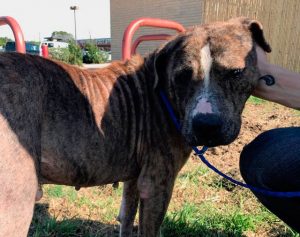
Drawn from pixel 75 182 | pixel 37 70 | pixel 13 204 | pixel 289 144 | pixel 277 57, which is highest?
pixel 37 70

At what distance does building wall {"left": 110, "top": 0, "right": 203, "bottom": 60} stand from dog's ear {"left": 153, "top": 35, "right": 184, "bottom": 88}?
10.3 meters

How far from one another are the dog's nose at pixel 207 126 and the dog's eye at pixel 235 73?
0.33m

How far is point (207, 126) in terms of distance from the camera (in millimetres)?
2250

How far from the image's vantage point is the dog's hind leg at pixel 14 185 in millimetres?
1856

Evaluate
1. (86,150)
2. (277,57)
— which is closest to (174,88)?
(86,150)

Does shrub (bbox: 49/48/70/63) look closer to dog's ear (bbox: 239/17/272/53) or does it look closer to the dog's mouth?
dog's ear (bbox: 239/17/272/53)

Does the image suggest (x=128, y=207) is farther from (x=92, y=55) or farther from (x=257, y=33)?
(x=92, y=55)

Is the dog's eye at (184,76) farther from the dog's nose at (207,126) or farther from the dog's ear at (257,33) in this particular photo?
the dog's ear at (257,33)

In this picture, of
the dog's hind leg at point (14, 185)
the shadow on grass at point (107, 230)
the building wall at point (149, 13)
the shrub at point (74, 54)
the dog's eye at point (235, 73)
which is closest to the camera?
the dog's hind leg at point (14, 185)

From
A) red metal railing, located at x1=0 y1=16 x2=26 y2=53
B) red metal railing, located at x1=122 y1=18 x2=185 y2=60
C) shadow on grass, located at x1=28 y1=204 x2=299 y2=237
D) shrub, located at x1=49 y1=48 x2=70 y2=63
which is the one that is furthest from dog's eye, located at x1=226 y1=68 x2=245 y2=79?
shrub, located at x1=49 y1=48 x2=70 y2=63

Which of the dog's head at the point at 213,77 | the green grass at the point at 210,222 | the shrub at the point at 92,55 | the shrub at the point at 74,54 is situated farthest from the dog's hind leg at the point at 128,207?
the shrub at the point at 92,55

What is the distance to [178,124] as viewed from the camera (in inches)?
103

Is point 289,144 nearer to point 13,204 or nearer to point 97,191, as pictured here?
point 13,204

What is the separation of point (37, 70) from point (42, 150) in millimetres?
475
